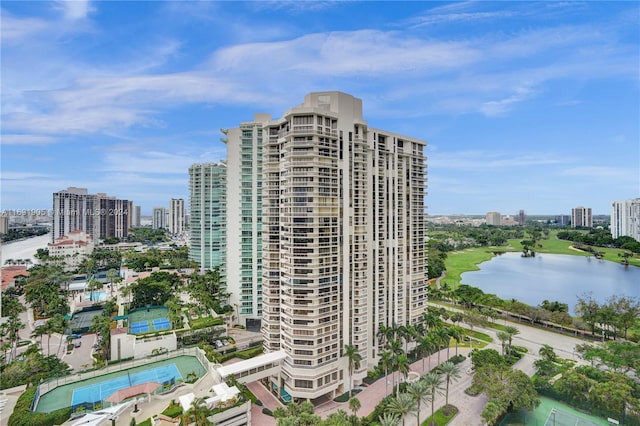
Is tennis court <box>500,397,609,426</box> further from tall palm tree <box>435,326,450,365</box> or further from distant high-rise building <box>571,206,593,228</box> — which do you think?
distant high-rise building <box>571,206,593,228</box>

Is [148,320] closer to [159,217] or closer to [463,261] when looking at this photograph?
[463,261]

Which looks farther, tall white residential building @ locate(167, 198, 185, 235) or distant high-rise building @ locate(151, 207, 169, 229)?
distant high-rise building @ locate(151, 207, 169, 229)

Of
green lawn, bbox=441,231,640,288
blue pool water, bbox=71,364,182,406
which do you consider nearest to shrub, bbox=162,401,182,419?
blue pool water, bbox=71,364,182,406

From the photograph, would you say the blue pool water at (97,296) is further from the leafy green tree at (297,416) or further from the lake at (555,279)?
the lake at (555,279)

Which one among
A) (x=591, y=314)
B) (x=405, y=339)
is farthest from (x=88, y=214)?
(x=591, y=314)

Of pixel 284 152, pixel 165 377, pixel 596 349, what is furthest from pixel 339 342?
pixel 596 349
